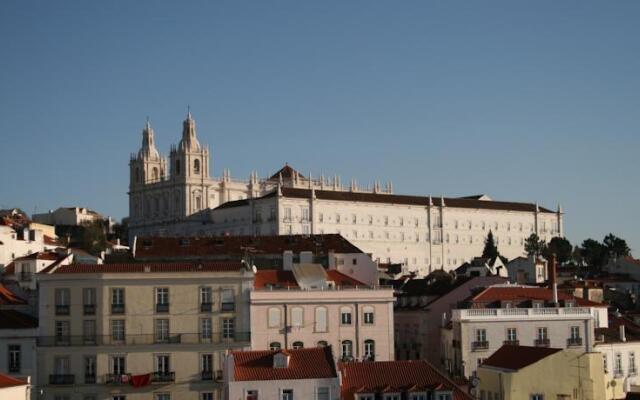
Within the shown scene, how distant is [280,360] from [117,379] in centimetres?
1040

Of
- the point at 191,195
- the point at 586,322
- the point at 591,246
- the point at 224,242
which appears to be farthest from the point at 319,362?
the point at 191,195

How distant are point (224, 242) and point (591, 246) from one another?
77016mm

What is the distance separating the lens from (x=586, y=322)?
58.0 meters

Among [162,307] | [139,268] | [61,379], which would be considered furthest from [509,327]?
[61,379]

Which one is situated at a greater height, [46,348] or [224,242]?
[224,242]

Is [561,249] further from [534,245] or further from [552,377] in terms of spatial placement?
[552,377]

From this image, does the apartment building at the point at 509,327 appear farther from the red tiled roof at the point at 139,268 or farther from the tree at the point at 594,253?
the tree at the point at 594,253

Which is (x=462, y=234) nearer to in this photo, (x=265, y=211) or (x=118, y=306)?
(x=265, y=211)

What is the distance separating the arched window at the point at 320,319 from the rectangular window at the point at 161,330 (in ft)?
22.4

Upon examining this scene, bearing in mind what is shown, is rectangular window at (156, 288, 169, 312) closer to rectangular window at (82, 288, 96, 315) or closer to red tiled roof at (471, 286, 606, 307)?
rectangular window at (82, 288, 96, 315)

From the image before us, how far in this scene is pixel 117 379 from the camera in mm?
51562

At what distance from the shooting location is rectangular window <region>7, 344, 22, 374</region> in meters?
51.2

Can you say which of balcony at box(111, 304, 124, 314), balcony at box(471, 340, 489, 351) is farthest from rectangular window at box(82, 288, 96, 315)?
balcony at box(471, 340, 489, 351)

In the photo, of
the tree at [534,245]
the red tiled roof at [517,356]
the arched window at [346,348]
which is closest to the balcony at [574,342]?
the red tiled roof at [517,356]
